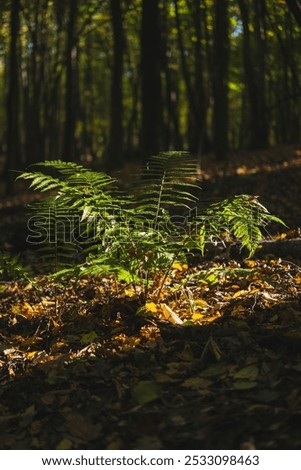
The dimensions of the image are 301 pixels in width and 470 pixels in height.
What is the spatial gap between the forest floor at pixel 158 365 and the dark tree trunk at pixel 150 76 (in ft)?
13.9

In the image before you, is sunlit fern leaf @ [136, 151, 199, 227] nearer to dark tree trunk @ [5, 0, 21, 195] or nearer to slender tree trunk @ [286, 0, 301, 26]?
slender tree trunk @ [286, 0, 301, 26]

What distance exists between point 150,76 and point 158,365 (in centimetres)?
629

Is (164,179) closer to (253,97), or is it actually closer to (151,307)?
(151,307)

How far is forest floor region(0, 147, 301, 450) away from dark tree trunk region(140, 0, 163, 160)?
13.9ft

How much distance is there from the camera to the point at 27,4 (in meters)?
15.3

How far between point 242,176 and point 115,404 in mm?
6537

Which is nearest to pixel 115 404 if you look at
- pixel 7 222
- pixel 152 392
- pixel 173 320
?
pixel 152 392

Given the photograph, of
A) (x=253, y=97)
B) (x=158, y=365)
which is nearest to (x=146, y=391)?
(x=158, y=365)

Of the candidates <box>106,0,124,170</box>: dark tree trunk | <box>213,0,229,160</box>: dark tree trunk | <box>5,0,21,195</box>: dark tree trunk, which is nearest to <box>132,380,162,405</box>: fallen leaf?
<box>5,0,21,195</box>: dark tree trunk

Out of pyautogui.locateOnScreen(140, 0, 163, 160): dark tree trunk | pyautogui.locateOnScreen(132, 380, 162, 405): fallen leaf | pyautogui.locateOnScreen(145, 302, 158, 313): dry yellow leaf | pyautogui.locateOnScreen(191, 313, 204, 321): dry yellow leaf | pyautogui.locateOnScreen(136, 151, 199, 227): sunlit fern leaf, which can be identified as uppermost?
pyautogui.locateOnScreen(140, 0, 163, 160): dark tree trunk

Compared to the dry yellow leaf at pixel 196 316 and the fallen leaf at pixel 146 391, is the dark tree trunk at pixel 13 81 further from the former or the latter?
the fallen leaf at pixel 146 391

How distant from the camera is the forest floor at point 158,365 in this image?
9.18 ft

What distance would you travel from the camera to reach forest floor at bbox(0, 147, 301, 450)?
2797 mm
